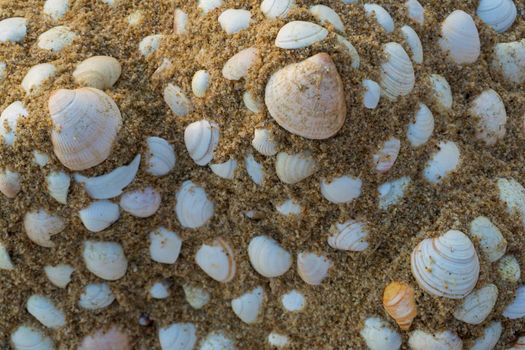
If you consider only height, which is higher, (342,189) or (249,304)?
(342,189)

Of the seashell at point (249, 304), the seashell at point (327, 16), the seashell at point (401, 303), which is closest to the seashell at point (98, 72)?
the seashell at point (327, 16)

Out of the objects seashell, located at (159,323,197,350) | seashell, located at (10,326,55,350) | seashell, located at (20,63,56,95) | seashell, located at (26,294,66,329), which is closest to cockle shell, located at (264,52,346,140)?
seashell, located at (20,63,56,95)

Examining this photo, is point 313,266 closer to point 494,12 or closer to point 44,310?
point 44,310

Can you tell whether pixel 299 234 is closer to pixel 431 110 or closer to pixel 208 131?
pixel 208 131

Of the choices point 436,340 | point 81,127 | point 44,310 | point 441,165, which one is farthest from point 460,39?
point 44,310

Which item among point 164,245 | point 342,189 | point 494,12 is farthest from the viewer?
point 494,12
